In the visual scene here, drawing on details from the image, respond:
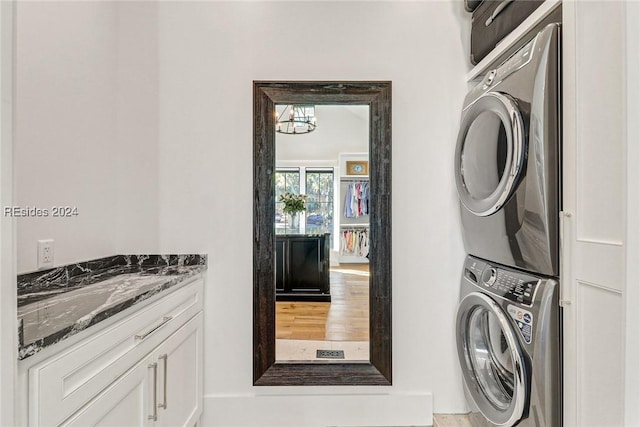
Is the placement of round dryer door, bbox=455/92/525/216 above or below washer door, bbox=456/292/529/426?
above

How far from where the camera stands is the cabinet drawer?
78 centimetres

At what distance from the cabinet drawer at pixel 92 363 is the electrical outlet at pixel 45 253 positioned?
20.6 inches

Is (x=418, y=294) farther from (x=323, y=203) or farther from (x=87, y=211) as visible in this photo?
(x=87, y=211)

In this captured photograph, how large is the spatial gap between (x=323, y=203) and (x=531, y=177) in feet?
3.54

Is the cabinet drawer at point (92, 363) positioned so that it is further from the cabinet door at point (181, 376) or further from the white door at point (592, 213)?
the white door at point (592, 213)

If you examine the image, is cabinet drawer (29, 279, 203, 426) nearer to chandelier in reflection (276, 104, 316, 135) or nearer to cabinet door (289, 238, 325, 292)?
cabinet door (289, 238, 325, 292)

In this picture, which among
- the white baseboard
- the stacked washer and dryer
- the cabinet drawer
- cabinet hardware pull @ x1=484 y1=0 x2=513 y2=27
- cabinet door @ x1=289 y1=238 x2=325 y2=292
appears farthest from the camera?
cabinet door @ x1=289 y1=238 x2=325 y2=292

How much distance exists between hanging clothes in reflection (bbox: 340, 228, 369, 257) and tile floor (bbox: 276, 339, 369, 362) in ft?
1.73

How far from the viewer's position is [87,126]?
1.69 m

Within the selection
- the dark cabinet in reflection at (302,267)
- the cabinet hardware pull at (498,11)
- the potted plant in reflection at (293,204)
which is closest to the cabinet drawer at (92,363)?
the dark cabinet in reflection at (302,267)

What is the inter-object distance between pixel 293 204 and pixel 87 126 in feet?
3.68

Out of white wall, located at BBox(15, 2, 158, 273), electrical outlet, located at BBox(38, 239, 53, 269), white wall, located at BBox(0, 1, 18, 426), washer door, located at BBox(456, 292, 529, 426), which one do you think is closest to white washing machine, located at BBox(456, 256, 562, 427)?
washer door, located at BBox(456, 292, 529, 426)

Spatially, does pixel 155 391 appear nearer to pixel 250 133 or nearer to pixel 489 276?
pixel 250 133

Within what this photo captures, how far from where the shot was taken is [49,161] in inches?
57.9
